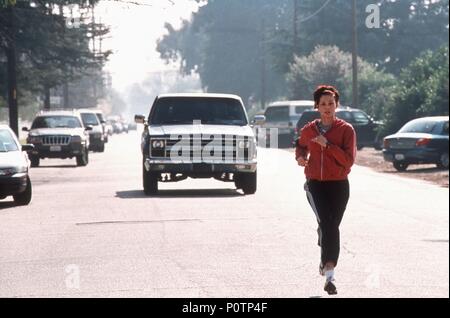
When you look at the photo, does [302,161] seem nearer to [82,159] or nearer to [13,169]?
[13,169]

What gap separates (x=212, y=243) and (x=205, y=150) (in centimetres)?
245

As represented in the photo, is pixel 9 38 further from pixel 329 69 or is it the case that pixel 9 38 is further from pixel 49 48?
pixel 329 69

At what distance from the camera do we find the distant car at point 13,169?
2022 cm

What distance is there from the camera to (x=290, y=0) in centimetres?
759

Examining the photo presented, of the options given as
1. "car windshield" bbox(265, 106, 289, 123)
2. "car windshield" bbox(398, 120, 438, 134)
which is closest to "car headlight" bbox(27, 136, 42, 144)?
"car windshield" bbox(265, 106, 289, 123)

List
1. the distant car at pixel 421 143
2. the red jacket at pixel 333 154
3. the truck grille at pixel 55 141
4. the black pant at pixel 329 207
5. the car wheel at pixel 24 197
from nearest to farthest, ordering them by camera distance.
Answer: the red jacket at pixel 333 154, the black pant at pixel 329 207, the car wheel at pixel 24 197, the distant car at pixel 421 143, the truck grille at pixel 55 141

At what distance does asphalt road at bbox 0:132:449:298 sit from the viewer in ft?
33.6

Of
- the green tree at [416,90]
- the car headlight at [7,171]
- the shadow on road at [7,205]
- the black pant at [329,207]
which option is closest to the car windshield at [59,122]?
the green tree at [416,90]

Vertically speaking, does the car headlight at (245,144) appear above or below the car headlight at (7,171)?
above

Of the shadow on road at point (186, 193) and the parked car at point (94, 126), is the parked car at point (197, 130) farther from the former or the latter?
the parked car at point (94, 126)

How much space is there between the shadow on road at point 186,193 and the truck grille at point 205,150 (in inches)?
199

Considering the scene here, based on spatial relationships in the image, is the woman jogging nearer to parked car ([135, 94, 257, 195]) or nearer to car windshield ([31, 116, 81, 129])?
parked car ([135, 94, 257, 195])

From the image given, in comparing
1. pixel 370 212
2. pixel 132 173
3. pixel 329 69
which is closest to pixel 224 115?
pixel 370 212
